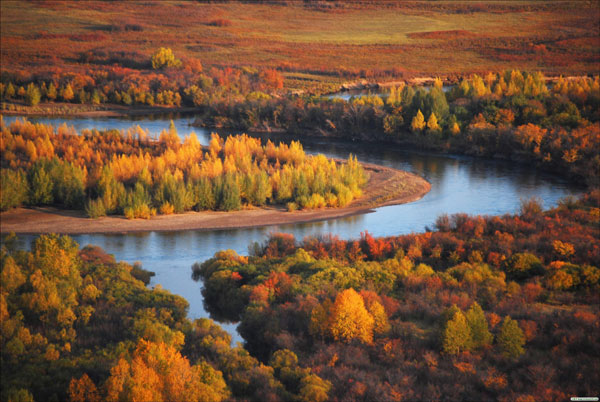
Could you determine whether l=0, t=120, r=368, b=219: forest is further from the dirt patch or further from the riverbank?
the dirt patch

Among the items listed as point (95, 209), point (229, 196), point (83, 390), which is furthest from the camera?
point (229, 196)

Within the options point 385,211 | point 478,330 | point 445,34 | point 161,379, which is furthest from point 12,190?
point 445,34

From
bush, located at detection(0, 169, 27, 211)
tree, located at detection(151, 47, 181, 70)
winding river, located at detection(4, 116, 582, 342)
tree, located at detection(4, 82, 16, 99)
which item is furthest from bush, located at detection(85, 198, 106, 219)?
tree, located at detection(151, 47, 181, 70)

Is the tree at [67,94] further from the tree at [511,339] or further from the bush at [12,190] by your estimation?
the tree at [511,339]

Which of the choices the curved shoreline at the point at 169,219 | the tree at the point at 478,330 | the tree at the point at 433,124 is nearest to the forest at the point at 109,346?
the tree at the point at 478,330

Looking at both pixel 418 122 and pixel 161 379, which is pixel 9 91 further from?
pixel 161 379

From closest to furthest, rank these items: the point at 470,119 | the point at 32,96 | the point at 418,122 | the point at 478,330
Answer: the point at 478,330 < the point at 418,122 < the point at 470,119 < the point at 32,96
